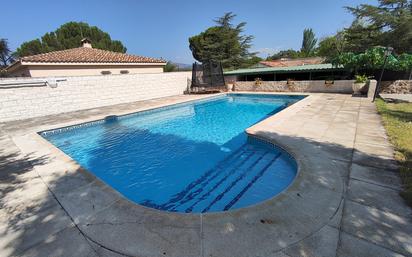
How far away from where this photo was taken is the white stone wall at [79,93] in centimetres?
1054

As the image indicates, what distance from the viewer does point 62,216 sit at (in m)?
2.99

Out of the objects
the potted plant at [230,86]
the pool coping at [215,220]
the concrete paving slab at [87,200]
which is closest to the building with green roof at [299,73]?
the potted plant at [230,86]

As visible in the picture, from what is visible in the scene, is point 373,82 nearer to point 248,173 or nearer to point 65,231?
point 248,173

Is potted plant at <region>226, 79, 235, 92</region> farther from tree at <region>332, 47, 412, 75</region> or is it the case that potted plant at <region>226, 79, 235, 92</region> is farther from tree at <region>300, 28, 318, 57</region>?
tree at <region>300, 28, 318, 57</region>

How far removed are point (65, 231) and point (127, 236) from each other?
85 centimetres

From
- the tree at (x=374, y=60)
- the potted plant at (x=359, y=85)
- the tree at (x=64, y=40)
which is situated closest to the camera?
the tree at (x=374, y=60)

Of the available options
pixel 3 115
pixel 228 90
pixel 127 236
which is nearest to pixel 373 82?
pixel 228 90

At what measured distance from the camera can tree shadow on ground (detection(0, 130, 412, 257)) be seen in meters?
2.39

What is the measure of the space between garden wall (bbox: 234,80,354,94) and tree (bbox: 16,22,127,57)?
25235 mm

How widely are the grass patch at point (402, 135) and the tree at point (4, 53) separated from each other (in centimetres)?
4152

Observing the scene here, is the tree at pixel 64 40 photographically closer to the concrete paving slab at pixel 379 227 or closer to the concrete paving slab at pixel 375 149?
the concrete paving slab at pixel 375 149

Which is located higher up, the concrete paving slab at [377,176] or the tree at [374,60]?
the tree at [374,60]

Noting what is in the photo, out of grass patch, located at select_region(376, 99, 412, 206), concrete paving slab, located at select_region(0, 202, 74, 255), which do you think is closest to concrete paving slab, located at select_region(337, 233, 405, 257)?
grass patch, located at select_region(376, 99, 412, 206)

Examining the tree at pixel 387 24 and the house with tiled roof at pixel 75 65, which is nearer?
the house with tiled roof at pixel 75 65
